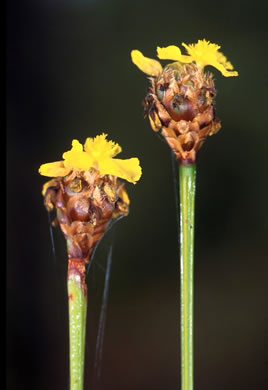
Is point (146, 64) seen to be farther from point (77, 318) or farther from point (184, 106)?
point (77, 318)

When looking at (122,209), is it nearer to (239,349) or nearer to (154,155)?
(154,155)

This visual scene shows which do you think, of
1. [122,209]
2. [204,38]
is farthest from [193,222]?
[204,38]

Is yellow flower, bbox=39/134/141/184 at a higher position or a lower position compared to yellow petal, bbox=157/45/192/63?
lower

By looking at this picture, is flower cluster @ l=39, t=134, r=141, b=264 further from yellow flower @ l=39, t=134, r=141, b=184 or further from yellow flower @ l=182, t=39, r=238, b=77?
yellow flower @ l=182, t=39, r=238, b=77

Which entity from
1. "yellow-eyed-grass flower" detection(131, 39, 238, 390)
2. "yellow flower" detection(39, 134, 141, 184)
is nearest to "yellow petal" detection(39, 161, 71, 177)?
"yellow flower" detection(39, 134, 141, 184)

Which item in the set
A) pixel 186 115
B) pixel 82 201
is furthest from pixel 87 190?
pixel 186 115

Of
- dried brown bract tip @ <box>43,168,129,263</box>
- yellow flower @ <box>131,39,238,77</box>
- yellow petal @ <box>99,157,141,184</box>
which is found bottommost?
dried brown bract tip @ <box>43,168,129,263</box>

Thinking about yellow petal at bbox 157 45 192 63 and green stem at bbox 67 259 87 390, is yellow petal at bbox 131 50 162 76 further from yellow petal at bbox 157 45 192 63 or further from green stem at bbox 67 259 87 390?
green stem at bbox 67 259 87 390
